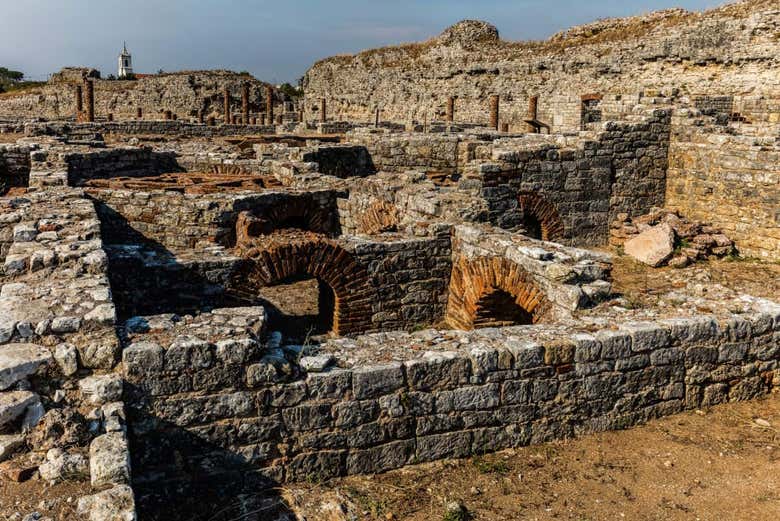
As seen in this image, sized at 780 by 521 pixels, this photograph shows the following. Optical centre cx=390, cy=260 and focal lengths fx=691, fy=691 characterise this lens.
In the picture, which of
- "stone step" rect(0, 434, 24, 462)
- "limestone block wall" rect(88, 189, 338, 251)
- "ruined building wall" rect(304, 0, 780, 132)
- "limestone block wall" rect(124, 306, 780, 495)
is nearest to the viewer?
"stone step" rect(0, 434, 24, 462)

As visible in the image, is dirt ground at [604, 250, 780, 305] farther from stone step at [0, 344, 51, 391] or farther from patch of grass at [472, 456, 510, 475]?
stone step at [0, 344, 51, 391]

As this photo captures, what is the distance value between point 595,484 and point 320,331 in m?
4.92

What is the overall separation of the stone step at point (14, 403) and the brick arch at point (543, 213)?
10.8 m

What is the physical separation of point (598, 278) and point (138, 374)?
14.3 feet

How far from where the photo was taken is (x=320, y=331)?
9172 mm

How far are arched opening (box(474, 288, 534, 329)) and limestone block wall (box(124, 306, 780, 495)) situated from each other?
8.17ft

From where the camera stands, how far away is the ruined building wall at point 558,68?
2050 cm

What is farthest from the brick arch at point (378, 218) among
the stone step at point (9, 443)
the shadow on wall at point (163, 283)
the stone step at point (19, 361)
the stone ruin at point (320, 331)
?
the stone step at point (9, 443)

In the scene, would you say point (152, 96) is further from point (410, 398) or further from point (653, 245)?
point (410, 398)

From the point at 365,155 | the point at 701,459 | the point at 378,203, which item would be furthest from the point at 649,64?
the point at 701,459

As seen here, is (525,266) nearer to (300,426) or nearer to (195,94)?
(300,426)

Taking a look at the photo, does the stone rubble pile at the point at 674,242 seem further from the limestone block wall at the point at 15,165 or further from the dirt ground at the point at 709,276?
the limestone block wall at the point at 15,165

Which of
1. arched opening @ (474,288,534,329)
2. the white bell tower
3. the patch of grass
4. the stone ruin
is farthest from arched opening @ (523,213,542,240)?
the white bell tower

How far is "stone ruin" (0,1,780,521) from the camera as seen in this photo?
433 centimetres
